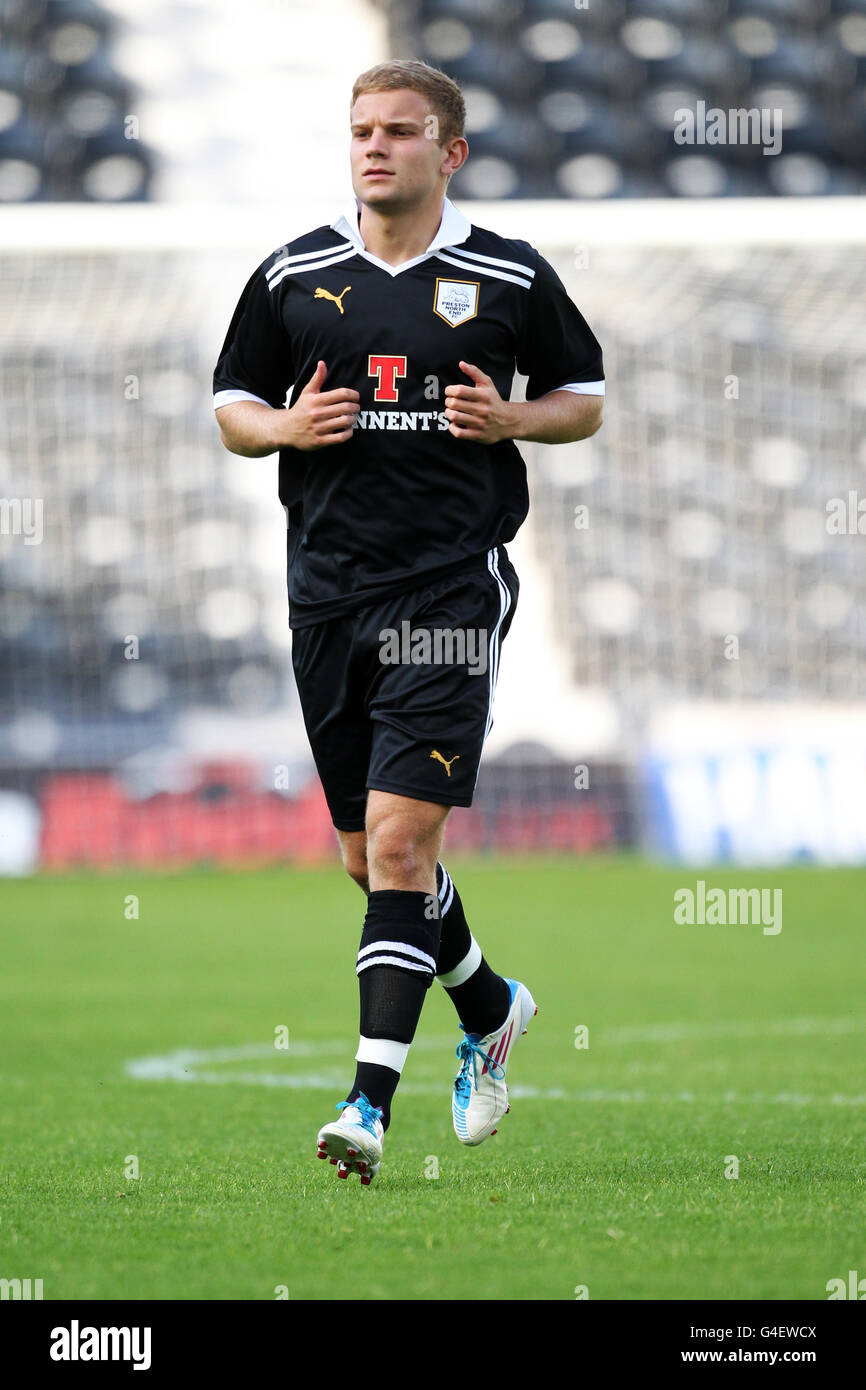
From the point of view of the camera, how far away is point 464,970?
439 cm

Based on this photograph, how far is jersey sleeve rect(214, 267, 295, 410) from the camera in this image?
13.6ft

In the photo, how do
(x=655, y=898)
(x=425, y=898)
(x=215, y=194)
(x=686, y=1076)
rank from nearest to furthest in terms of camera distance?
(x=425, y=898), (x=686, y=1076), (x=655, y=898), (x=215, y=194)

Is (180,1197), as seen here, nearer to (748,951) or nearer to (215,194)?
(748,951)

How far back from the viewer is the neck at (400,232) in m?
4.07

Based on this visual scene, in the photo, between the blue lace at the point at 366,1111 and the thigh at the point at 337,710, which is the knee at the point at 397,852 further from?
the blue lace at the point at 366,1111

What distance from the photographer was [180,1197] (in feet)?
11.9

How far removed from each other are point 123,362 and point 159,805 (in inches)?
233

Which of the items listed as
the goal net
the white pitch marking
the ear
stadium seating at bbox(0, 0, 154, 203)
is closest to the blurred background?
the goal net

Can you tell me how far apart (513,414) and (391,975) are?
124 centimetres

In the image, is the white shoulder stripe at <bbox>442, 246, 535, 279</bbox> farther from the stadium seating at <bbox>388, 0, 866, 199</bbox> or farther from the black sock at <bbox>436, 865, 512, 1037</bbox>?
the stadium seating at <bbox>388, 0, 866, 199</bbox>

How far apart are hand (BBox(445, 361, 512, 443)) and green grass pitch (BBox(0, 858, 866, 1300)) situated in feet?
5.17

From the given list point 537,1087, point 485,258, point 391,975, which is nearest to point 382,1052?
point 391,975

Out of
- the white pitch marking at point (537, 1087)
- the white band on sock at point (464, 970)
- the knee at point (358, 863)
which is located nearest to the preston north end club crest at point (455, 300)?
the knee at point (358, 863)
